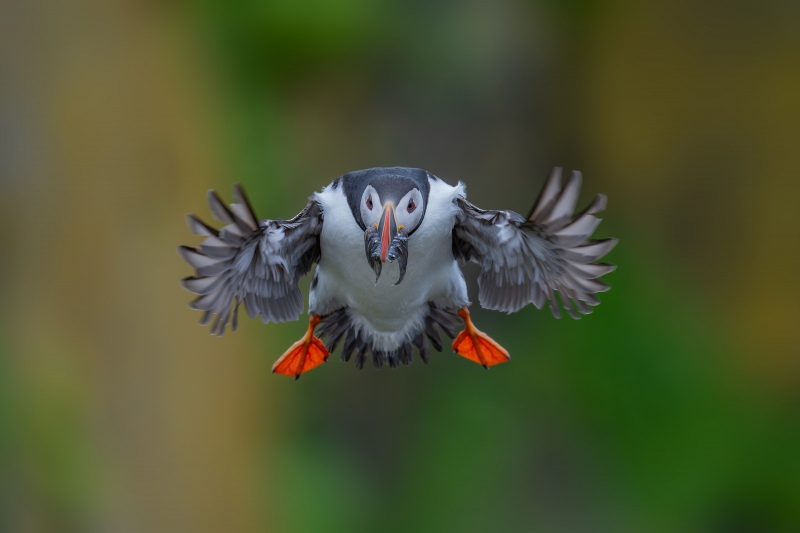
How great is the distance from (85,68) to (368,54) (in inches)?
44.3

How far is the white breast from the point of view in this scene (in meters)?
1.91

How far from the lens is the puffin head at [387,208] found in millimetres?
1654

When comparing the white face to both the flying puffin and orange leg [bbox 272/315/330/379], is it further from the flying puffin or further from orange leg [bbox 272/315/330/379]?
orange leg [bbox 272/315/330/379]

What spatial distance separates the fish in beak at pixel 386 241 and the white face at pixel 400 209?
0.9 inches

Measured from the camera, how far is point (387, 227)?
1.66 metres

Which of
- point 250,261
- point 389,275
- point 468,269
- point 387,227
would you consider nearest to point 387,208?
point 387,227

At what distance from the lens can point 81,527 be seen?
364cm

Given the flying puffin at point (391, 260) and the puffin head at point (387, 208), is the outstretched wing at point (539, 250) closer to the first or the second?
the flying puffin at point (391, 260)

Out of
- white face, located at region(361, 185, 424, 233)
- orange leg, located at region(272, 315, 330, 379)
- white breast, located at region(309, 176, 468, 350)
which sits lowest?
orange leg, located at region(272, 315, 330, 379)

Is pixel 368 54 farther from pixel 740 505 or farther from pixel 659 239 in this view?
pixel 740 505

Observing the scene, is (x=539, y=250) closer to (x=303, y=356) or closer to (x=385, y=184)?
(x=385, y=184)

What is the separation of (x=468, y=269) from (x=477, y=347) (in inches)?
49.3

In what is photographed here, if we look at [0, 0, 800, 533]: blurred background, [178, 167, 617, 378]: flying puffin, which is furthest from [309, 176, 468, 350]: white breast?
[0, 0, 800, 533]: blurred background

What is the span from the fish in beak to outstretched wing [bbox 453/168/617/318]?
0.99 feet
